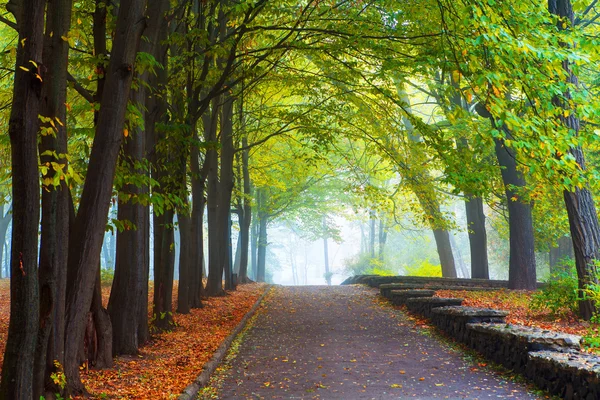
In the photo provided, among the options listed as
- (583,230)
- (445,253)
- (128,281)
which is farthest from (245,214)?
(128,281)

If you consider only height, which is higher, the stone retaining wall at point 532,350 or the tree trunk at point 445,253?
the tree trunk at point 445,253

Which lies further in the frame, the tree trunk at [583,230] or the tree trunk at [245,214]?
the tree trunk at [245,214]

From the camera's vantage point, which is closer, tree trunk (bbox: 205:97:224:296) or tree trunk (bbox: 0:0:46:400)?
tree trunk (bbox: 0:0:46:400)

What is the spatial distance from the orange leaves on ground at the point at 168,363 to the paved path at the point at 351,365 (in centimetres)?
53

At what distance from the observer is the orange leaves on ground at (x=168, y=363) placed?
6.98 metres

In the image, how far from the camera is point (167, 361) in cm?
880

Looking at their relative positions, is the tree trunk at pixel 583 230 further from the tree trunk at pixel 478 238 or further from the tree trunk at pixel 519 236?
the tree trunk at pixel 478 238

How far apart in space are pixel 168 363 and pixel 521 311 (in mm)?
7566

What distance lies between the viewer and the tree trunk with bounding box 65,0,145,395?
6.45 metres

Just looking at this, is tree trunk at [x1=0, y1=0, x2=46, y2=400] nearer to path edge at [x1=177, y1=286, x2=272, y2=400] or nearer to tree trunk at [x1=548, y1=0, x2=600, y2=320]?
path edge at [x1=177, y1=286, x2=272, y2=400]

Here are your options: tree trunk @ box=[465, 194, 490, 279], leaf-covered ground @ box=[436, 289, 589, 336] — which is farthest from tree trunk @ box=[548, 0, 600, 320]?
tree trunk @ box=[465, 194, 490, 279]

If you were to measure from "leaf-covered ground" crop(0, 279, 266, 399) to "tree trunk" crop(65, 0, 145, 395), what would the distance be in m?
0.67

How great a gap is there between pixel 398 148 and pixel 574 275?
8.67m

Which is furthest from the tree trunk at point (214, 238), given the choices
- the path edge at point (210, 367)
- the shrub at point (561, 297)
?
the shrub at point (561, 297)
